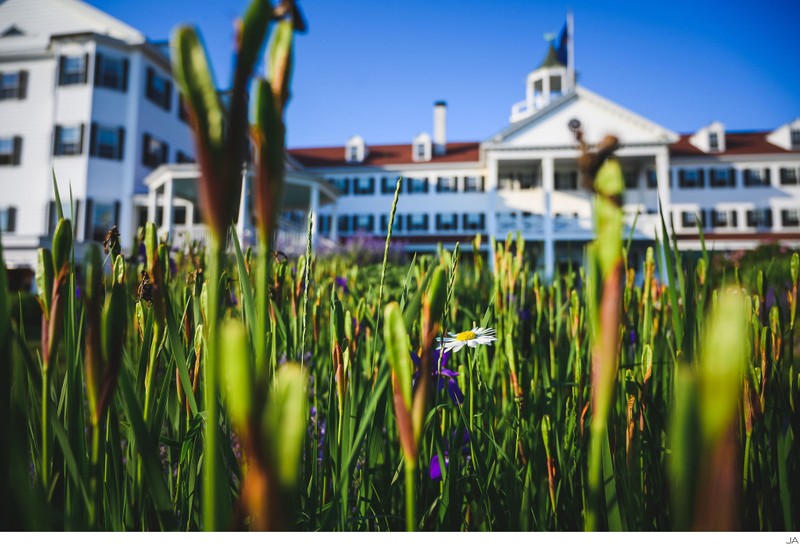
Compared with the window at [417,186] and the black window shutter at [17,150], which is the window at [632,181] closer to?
the window at [417,186]

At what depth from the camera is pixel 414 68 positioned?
980 mm

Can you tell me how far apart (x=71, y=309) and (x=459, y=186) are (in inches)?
1008

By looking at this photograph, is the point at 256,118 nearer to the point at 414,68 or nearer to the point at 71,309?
the point at 71,309

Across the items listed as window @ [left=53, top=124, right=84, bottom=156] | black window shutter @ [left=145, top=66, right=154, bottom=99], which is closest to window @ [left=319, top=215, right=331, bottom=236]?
black window shutter @ [left=145, top=66, right=154, bottom=99]

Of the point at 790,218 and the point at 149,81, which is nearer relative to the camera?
the point at 149,81

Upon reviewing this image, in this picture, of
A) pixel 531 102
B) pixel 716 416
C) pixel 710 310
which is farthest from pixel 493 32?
pixel 531 102

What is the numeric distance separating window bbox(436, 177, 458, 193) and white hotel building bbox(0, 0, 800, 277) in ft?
0.24

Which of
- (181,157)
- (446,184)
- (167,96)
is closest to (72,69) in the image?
(167,96)

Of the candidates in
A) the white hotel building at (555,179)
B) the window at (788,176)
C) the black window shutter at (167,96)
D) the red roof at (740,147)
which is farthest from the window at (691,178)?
the black window shutter at (167,96)

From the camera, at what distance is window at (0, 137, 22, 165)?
1341 centimetres

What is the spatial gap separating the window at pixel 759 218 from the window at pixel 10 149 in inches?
1109

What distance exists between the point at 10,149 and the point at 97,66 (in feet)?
10.6

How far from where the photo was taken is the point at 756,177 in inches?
922

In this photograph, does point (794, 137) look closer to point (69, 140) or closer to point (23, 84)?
point (69, 140)
